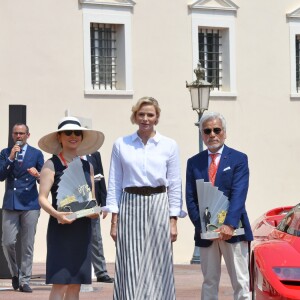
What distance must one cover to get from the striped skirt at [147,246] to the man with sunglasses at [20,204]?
4419 millimetres

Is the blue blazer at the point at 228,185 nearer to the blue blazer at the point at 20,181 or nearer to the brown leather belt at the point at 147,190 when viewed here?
the brown leather belt at the point at 147,190

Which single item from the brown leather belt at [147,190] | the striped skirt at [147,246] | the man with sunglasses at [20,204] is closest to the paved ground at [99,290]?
the man with sunglasses at [20,204]

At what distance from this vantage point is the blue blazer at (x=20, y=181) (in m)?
14.4

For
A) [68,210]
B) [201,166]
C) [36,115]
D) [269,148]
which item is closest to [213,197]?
[201,166]

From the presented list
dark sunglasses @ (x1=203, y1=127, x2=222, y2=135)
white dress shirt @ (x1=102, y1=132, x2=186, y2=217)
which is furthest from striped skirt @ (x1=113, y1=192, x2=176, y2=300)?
dark sunglasses @ (x1=203, y1=127, x2=222, y2=135)

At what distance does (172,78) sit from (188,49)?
2.46 ft

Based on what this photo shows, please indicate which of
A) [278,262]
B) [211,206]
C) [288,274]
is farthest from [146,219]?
[288,274]

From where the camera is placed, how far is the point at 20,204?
14367 millimetres

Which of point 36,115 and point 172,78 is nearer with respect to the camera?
point 36,115

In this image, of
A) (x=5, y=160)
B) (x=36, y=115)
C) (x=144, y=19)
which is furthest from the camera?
(x=144, y=19)

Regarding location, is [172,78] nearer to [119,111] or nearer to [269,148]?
[119,111]

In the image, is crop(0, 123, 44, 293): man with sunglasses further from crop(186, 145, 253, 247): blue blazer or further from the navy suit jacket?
crop(186, 145, 253, 247): blue blazer

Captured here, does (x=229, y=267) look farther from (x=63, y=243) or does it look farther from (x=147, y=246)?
(x=63, y=243)

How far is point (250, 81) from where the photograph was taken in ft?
82.9
